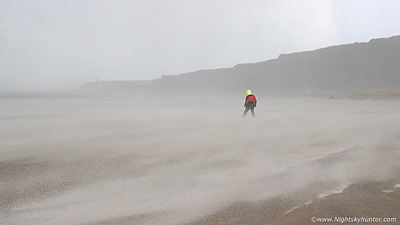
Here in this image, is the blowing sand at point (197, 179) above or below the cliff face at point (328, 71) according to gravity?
below

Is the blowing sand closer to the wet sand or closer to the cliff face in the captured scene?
the wet sand

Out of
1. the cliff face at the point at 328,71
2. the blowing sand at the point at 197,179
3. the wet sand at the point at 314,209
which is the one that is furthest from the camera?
the cliff face at the point at 328,71

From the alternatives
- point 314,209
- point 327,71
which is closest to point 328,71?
point 327,71

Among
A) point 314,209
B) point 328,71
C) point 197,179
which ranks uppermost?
point 328,71

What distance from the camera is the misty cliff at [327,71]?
5206 cm

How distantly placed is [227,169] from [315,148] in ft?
11.3

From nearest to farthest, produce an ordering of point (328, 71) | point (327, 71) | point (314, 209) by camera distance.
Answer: point (314, 209), point (328, 71), point (327, 71)

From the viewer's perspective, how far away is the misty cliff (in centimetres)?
5206

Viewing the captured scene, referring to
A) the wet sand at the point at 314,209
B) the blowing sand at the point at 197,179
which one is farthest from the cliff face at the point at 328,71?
the wet sand at the point at 314,209

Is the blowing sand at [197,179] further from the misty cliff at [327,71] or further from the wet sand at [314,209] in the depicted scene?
the misty cliff at [327,71]

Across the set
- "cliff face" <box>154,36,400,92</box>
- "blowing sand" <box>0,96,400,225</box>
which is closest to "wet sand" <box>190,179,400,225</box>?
"blowing sand" <box>0,96,400,225</box>

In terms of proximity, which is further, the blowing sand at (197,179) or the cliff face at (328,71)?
the cliff face at (328,71)

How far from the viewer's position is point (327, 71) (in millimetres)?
60875

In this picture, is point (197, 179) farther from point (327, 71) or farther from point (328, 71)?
point (327, 71)
